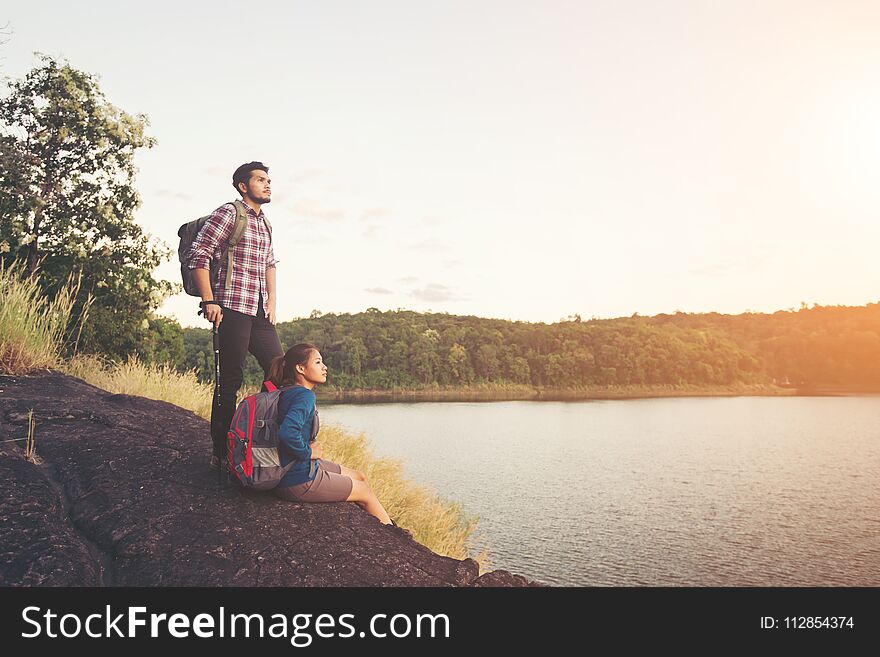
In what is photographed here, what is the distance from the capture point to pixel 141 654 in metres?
2.95

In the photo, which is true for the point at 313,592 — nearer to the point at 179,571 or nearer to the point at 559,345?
the point at 179,571

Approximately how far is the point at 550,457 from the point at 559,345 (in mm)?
85447

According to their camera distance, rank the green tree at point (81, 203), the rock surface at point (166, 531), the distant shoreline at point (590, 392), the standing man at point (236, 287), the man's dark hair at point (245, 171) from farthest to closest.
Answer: the distant shoreline at point (590, 392) < the green tree at point (81, 203) < the man's dark hair at point (245, 171) < the standing man at point (236, 287) < the rock surface at point (166, 531)

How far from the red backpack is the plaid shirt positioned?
755mm

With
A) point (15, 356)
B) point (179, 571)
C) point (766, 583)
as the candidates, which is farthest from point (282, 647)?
point (766, 583)

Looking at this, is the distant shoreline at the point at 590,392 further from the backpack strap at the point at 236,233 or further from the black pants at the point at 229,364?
the backpack strap at the point at 236,233

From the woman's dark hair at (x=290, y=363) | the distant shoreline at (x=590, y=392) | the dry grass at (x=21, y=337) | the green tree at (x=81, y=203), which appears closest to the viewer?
the woman's dark hair at (x=290, y=363)

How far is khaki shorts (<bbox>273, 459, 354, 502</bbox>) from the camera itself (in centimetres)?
416

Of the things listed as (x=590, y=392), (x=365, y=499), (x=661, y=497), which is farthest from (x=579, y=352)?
(x=365, y=499)

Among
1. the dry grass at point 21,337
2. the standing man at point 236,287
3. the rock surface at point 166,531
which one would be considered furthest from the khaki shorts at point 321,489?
the dry grass at point 21,337

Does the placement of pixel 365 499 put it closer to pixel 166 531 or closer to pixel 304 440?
pixel 304 440

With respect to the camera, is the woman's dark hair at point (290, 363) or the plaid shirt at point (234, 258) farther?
the plaid shirt at point (234, 258)

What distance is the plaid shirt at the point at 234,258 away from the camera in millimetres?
4355

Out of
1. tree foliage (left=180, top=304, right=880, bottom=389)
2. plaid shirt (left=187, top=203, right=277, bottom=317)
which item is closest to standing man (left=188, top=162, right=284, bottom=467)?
plaid shirt (left=187, top=203, right=277, bottom=317)
